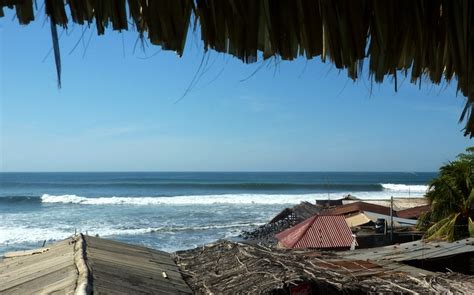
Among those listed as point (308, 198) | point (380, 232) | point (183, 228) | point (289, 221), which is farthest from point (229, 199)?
point (380, 232)

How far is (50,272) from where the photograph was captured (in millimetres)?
6738

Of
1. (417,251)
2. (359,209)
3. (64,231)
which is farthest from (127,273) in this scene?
(64,231)

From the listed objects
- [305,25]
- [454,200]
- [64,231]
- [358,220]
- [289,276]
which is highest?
[305,25]

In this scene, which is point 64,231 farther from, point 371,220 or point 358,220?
point 371,220

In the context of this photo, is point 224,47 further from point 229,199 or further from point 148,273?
→ point 229,199

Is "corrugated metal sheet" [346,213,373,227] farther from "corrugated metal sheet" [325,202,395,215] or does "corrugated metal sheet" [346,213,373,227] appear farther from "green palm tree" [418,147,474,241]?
"green palm tree" [418,147,474,241]

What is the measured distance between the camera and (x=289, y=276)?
7574 millimetres

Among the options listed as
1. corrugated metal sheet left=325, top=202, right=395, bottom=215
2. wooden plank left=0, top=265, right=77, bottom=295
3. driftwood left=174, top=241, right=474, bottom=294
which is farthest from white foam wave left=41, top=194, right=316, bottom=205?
wooden plank left=0, top=265, right=77, bottom=295

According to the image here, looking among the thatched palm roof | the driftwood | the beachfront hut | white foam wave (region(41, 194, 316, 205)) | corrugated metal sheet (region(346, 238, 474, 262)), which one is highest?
the thatched palm roof

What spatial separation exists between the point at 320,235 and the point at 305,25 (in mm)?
14817

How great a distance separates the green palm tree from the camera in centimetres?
1455

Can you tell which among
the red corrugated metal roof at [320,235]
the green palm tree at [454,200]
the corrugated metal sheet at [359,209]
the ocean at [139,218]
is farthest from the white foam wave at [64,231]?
the green palm tree at [454,200]

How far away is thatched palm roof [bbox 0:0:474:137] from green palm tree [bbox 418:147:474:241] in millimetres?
12928

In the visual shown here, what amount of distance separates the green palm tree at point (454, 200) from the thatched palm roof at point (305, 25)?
42.4ft
